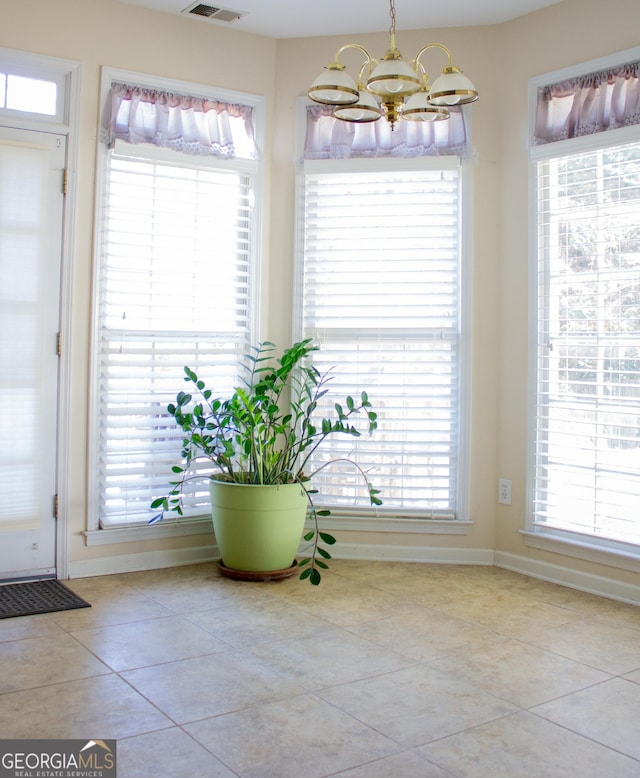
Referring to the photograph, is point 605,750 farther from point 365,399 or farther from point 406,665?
point 365,399

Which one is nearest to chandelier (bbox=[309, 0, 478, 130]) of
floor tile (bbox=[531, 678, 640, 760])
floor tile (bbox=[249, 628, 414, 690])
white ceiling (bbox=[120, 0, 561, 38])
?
white ceiling (bbox=[120, 0, 561, 38])

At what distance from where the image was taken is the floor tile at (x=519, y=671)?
8.84 feet

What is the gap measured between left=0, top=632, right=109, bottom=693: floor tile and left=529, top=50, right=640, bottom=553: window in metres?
2.33

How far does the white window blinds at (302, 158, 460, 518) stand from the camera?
4348mm

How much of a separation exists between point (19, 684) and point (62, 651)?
0.32 meters

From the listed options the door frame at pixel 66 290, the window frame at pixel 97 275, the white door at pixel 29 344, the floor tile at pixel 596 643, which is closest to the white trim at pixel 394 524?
the window frame at pixel 97 275

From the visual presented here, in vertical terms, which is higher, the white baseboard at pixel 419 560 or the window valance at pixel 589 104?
the window valance at pixel 589 104

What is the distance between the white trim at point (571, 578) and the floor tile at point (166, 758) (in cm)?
227

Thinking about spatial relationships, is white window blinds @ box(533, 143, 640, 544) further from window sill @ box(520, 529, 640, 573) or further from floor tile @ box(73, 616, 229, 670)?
floor tile @ box(73, 616, 229, 670)

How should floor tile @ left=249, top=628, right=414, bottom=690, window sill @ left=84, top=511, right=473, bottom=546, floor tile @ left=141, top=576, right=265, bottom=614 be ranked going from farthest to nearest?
window sill @ left=84, top=511, right=473, bottom=546 < floor tile @ left=141, top=576, right=265, bottom=614 < floor tile @ left=249, top=628, right=414, bottom=690

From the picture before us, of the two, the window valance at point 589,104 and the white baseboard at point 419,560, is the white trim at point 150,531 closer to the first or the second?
the white baseboard at point 419,560

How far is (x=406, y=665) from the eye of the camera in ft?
9.52

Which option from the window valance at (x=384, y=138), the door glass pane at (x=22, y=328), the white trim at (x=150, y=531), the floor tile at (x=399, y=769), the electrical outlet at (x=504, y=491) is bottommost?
the floor tile at (x=399, y=769)

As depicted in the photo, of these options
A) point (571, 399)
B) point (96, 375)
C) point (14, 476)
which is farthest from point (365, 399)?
point (14, 476)
